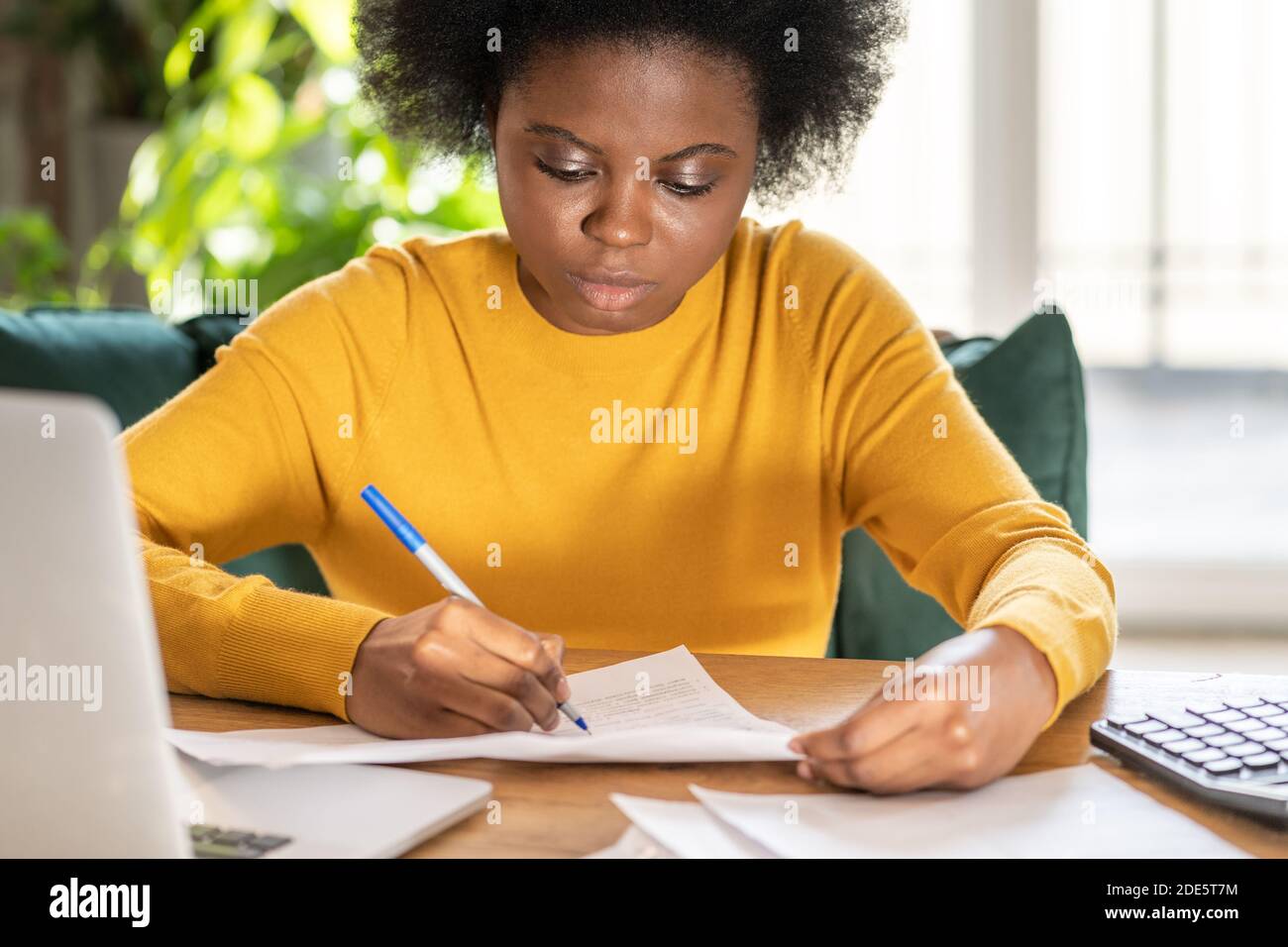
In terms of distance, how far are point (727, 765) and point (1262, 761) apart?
31cm

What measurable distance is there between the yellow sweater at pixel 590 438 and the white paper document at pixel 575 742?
1.39 ft

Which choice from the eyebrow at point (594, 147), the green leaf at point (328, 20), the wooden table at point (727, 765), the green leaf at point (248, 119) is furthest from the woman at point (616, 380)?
the green leaf at point (248, 119)

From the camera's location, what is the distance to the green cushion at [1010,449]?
1573 mm

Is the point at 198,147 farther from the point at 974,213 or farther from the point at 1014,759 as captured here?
the point at 1014,759

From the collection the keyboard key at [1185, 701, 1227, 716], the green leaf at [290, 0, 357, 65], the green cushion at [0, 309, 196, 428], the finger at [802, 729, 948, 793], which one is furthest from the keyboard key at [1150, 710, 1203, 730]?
the green leaf at [290, 0, 357, 65]

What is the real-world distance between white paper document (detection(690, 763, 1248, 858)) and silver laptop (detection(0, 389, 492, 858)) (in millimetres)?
332

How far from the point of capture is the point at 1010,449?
62.2 inches

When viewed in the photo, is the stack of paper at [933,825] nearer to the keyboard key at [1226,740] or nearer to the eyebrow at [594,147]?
the keyboard key at [1226,740]

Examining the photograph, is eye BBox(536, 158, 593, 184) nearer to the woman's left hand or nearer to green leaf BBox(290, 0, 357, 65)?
the woman's left hand

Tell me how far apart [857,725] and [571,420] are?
25.7 inches

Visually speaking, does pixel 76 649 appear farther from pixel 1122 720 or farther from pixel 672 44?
pixel 672 44

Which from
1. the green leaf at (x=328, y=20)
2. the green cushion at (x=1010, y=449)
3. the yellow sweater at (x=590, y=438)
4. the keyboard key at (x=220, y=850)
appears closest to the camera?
the keyboard key at (x=220, y=850)

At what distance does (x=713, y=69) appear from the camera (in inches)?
46.5
